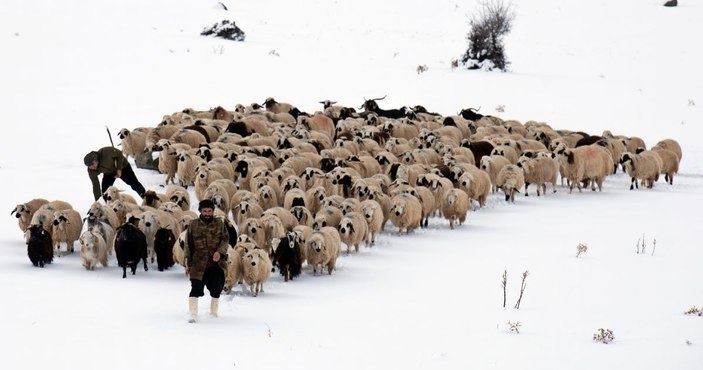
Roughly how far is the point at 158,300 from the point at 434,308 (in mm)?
3376

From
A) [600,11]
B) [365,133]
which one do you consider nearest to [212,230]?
[365,133]

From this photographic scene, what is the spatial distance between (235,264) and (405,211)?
476cm

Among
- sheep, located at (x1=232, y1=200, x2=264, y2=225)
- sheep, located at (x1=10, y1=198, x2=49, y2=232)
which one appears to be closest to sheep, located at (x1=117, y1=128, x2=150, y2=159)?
sheep, located at (x1=10, y1=198, x2=49, y2=232)

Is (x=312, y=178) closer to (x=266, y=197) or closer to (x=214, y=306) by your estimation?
(x=266, y=197)

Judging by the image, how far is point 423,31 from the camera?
4672cm

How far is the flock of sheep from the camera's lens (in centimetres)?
1416

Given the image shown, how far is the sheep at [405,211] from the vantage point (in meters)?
16.9

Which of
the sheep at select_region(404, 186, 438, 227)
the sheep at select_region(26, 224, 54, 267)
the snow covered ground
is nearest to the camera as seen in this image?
the snow covered ground

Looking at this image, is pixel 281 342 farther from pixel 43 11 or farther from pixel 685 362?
pixel 43 11

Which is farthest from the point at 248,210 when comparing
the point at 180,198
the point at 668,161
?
the point at 668,161

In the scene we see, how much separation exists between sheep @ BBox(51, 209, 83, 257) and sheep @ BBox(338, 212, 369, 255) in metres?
3.89

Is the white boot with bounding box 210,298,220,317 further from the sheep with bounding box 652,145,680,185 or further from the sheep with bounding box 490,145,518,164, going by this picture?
the sheep with bounding box 652,145,680,185

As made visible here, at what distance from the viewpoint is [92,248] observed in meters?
14.0

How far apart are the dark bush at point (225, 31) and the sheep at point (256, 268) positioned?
28.2 metres
